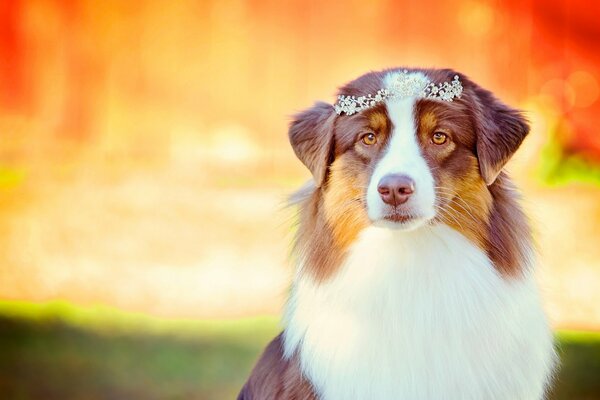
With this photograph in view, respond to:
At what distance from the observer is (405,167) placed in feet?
9.37

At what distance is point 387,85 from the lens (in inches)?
119

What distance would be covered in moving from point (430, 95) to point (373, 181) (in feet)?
1.27

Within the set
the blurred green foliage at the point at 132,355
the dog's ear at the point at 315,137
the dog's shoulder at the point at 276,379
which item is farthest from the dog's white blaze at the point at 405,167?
→ the blurred green foliage at the point at 132,355

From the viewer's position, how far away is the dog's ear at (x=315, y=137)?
315cm

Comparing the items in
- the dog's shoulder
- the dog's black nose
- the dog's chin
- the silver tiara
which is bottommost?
the dog's shoulder

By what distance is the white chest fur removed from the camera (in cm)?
300

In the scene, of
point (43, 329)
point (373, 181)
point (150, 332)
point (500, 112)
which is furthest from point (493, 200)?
point (43, 329)

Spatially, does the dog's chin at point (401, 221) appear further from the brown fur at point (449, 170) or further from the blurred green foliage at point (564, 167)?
the blurred green foliage at point (564, 167)

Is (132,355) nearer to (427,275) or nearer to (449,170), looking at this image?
(427,275)

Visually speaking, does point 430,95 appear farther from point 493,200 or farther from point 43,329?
point 43,329

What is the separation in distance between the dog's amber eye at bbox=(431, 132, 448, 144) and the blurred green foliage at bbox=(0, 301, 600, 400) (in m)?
3.01

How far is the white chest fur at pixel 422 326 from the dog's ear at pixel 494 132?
28 cm

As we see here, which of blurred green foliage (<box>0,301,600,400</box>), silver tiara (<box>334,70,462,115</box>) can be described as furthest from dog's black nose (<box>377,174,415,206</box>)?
blurred green foliage (<box>0,301,600,400</box>)

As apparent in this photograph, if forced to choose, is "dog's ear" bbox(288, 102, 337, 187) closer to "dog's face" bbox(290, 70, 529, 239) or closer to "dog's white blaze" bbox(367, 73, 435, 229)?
"dog's face" bbox(290, 70, 529, 239)
